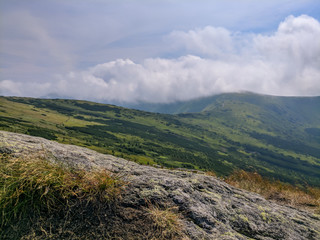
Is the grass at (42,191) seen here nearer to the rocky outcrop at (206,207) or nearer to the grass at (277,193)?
the rocky outcrop at (206,207)

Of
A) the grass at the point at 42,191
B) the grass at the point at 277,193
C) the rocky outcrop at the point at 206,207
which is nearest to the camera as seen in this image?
the grass at the point at 42,191

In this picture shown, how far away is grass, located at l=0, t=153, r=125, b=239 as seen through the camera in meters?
4.26

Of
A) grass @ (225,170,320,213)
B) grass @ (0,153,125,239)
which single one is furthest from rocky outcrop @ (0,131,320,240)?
grass @ (225,170,320,213)

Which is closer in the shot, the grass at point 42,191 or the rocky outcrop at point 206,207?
the grass at point 42,191

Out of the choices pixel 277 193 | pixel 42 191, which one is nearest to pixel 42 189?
pixel 42 191

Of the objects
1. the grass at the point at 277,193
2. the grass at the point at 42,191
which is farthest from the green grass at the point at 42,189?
the grass at the point at 277,193

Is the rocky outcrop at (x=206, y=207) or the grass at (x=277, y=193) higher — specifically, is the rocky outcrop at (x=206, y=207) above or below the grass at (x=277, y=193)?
above

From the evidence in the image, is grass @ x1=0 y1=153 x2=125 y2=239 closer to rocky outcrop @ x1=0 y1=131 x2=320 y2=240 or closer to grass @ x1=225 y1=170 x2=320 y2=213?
rocky outcrop @ x1=0 y1=131 x2=320 y2=240

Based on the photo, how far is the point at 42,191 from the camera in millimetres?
4500

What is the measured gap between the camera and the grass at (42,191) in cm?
426

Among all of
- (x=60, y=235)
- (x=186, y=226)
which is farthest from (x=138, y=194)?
(x=60, y=235)

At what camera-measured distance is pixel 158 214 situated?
15.1 ft

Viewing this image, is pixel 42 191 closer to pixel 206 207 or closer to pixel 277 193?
pixel 206 207

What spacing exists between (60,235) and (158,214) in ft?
7.09
